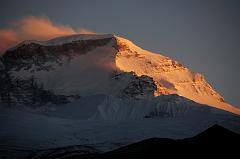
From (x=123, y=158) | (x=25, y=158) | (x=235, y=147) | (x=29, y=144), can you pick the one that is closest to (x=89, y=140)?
(x=29, y=144)

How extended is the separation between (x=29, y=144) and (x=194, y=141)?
95683mm

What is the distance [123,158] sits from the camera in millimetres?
89938

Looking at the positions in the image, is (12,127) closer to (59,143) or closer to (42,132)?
(42,132)

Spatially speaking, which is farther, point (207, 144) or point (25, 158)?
point (25, 158)

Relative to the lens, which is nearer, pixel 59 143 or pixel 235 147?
pixel 235 147

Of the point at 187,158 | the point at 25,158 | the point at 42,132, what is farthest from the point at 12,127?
the point at 187,158

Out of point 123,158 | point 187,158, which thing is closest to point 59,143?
point 123,158

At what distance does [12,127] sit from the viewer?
651ft

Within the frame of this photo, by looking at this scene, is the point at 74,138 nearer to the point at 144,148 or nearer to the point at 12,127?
the point at 12,127

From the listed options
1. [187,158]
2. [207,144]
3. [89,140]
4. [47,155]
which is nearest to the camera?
[187,158]

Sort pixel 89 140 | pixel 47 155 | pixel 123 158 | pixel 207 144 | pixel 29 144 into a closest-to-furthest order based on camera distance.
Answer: pixel 207 144 < pixel 123 158 < pixel 47 155 < pixel 29 144 < pixel 89 140

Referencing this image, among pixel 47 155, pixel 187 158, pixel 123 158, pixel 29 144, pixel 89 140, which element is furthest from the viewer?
pixel 89 140

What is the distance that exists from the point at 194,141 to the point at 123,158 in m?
10.7

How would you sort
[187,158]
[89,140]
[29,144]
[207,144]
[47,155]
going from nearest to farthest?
[187,158] < [207,144] < [47,155] < [29,144] < [89,140]
